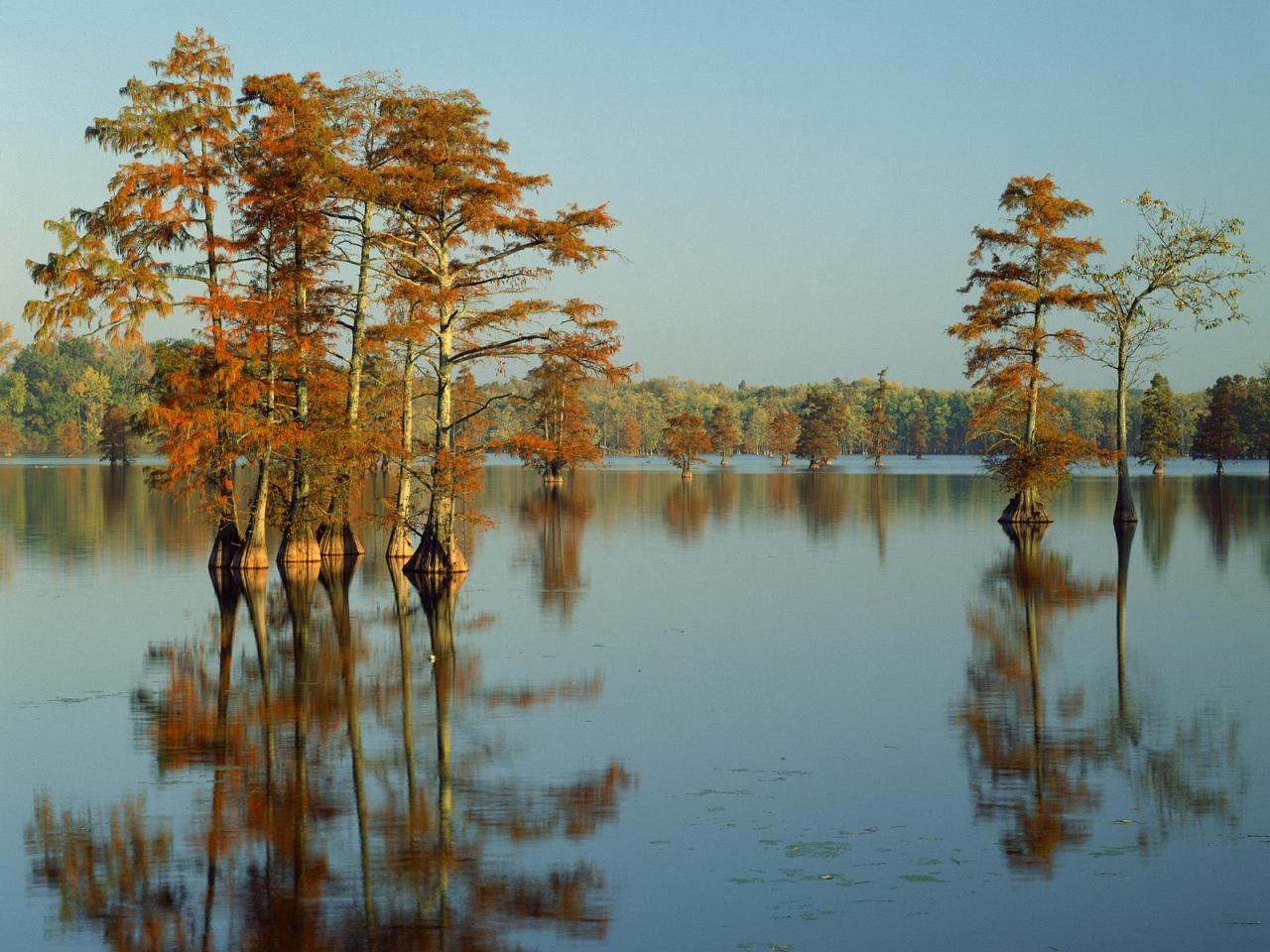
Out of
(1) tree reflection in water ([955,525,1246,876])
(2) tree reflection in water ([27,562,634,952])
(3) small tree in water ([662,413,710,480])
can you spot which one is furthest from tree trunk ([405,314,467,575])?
(3) small tree in water ([662,413,710,480])

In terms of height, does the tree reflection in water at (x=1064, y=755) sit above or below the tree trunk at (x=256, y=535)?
below

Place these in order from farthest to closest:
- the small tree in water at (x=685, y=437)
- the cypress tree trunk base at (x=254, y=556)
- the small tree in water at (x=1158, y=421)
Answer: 1. the small tree in water at (x=1158, y=421)
2. the small tree in water at (x=685, y=437)
3. the cypress tree trunk base at (x=254, y=556)

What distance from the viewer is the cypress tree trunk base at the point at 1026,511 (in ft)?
148

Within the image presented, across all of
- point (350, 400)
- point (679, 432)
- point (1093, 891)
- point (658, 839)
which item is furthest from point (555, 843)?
point (679, 432)

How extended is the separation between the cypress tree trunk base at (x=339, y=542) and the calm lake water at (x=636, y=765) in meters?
4.88

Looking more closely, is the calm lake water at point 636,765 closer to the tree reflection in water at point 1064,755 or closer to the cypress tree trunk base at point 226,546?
the tree reflection in water at point 1064,755

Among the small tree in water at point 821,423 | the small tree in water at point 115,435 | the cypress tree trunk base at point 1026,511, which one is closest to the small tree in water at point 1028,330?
the cypress tree trunk base at point 1026,511

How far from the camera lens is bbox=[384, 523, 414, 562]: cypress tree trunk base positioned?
3116cm

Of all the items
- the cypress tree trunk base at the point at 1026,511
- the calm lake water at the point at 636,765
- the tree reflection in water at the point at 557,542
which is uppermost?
the cypress tree trunk base at the point at 1026,511

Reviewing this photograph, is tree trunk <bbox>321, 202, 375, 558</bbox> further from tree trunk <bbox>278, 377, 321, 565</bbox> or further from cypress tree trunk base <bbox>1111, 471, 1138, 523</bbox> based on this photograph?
cypress tree trunk base <bbox>1111, 471, 1138, 523</bbox>

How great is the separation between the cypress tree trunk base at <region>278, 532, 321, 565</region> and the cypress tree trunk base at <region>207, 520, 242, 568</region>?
1.01m

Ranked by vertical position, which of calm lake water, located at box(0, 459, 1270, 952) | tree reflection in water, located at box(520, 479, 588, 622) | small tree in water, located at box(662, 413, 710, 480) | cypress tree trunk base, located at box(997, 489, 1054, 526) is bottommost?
calm lake water, located at box(0, 459, 1270, 952)

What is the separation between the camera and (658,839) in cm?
1002

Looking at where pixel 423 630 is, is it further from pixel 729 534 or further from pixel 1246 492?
pixel 1246 492
